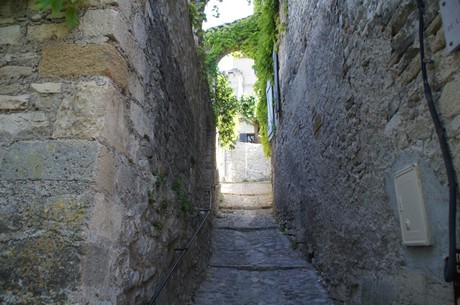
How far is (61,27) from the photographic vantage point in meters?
1.78

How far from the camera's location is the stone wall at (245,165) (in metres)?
13.9

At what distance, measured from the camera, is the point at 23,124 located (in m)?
1.68

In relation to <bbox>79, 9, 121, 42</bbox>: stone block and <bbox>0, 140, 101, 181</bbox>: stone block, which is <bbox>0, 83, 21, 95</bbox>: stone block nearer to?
<bbox>0, 140, 101, 181</bbox>: stone block

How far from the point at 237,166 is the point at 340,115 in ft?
36.7

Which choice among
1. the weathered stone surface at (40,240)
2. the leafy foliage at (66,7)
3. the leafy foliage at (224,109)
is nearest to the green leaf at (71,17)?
the leafy foliage at (66,7)

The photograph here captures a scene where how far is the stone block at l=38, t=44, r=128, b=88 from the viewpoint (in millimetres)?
1707

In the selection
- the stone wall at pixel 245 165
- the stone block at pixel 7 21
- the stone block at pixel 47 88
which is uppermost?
the stone wall at pixel 245 165

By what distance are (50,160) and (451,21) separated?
5.65 ft

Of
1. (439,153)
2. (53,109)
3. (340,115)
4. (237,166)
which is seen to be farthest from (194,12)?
(237,166)

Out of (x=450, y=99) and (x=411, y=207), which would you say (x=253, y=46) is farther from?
Answer: (x=450, y=99)

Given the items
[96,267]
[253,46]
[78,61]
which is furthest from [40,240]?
[253,46]

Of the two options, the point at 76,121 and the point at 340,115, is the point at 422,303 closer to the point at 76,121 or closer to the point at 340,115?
the point at 340,115

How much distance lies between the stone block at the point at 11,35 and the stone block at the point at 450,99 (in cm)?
198

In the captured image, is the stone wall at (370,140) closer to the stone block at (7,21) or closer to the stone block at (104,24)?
the stone block at (104,24)
